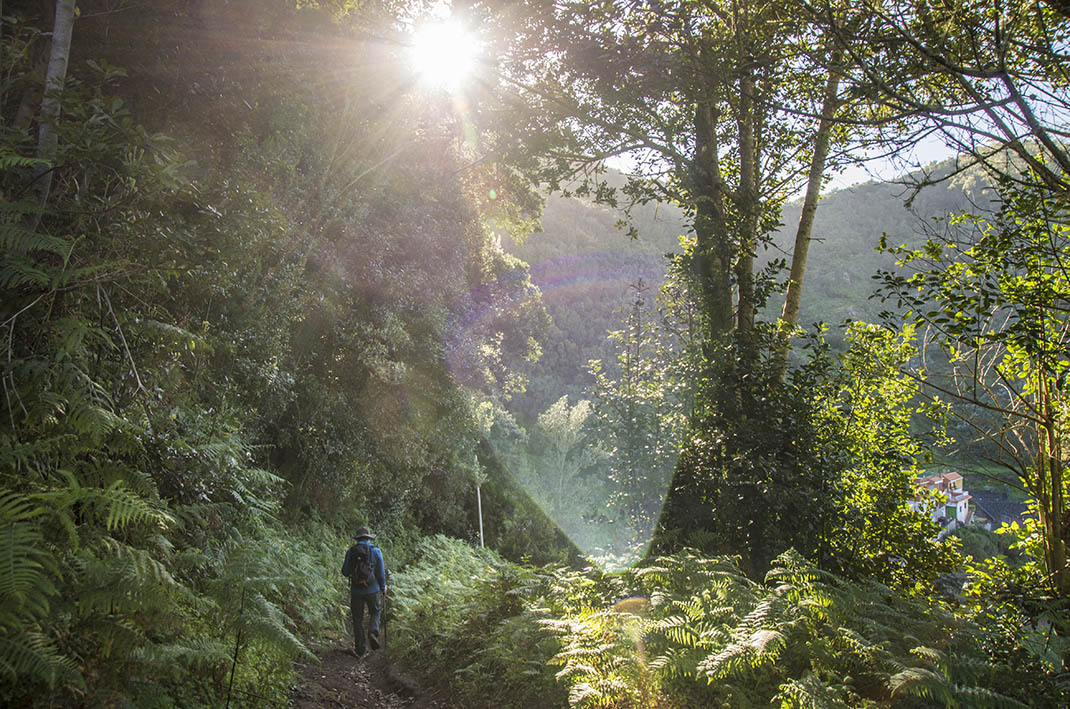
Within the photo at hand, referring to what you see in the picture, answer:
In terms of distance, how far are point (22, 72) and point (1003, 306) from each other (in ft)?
24.7

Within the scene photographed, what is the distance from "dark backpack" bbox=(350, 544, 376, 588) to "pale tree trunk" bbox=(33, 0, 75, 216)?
19.4 ft

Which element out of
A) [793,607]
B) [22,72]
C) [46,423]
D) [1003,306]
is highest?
[22,72]

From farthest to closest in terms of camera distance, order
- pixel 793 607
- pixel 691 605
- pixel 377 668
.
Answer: pixel 377 668 < pixel 691 605 < pixel 793 607

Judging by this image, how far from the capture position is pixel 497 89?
12.3m

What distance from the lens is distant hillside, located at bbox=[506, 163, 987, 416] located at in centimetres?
6556

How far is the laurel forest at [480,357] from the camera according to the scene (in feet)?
12.1

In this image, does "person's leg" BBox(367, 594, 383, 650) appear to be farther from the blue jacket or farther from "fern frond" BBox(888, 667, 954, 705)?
"fern frond" BBox(888, 667, 954, 705)

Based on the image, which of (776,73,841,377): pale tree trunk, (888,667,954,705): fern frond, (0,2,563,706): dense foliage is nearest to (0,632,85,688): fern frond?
(0,2,563,706): dense foliage

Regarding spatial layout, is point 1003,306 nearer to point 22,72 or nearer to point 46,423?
point 46,423

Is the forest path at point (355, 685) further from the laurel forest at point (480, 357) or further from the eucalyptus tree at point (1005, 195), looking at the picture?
the eucalyptus tree at point (1005, 195)

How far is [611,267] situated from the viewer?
8581 centimetres

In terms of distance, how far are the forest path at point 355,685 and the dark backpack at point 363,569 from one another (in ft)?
3.03

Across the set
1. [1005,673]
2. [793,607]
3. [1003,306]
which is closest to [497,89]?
[1003,306]

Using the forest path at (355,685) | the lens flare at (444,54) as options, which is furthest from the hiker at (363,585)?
the lens flare at (444,54)
